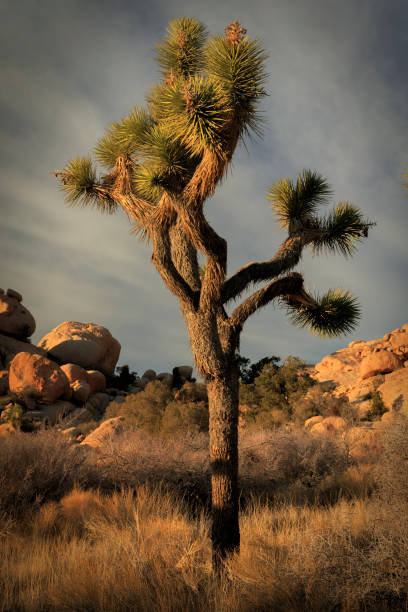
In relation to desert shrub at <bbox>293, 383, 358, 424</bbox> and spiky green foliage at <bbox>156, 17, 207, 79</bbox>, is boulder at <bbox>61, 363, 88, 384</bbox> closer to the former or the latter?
desert shrub at <bbox>293, 383, 358, 424</bbox>

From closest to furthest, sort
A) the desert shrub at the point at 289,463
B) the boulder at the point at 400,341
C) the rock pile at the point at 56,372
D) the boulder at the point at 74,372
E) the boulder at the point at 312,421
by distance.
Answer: the desert shrub at the point at 289,463
the boulder at the point at 312,421
the rock pile at the point at 56,372
the boulder at the point at 400,341
the boulder at the point at 74,372

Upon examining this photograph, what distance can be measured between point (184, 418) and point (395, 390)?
1240 centimetres

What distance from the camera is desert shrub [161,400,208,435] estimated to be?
16.9 metres

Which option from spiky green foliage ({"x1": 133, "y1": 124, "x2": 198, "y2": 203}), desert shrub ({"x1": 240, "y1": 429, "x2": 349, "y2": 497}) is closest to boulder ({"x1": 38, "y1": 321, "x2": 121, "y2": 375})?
desert shrub ({"x1": 240, "y1": 429, "x2": 349, "y2": 497})

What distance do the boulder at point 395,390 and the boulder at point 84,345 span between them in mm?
22717

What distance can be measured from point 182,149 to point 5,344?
29336 mm

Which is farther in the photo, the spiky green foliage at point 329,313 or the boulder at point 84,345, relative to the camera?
the boulder at point 84,345

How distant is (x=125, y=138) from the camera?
7.80 metres

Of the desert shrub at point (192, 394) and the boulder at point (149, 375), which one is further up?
the boulder at point (149, 375)

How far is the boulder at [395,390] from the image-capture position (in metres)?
20.4

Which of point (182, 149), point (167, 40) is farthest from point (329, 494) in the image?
point (167, 40)

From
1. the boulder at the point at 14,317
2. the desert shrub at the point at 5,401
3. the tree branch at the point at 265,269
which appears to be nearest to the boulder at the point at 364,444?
the tree branch at the point at 265,269

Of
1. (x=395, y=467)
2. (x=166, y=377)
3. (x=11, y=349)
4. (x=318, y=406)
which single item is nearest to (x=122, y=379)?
(x=166, y=377)

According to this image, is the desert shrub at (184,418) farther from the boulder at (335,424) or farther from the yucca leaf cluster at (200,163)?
the yucca leaf cluster at (200,163)
